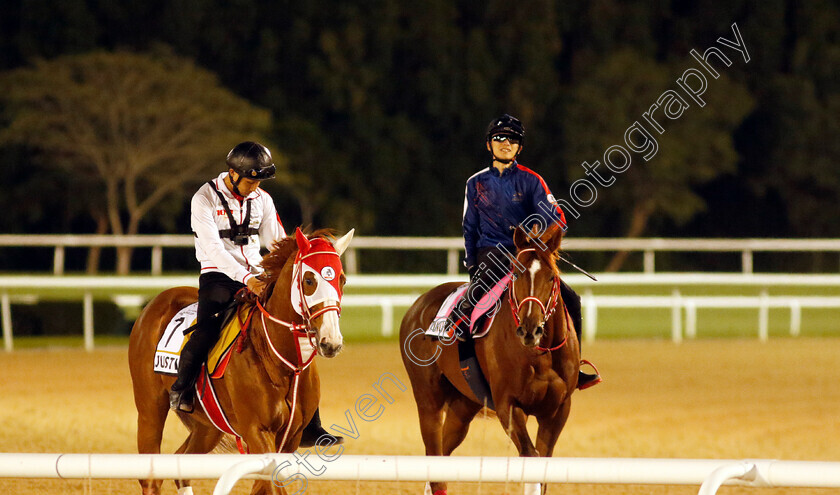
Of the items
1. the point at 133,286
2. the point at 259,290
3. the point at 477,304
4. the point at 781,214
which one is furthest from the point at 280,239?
the point at 781,214

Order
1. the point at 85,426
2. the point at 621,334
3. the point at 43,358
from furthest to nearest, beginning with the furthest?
1. the point at 621,334
2. the point at 43,358
3. the point at 85,426

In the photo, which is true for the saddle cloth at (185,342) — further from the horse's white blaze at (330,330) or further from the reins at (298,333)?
the horse's white blaze at (330,330)

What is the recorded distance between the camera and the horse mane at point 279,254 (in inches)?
209

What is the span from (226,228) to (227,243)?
0.34ft

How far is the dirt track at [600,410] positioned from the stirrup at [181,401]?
0.56 m

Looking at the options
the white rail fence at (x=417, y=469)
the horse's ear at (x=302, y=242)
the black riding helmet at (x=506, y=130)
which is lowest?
the white rail fence at (x=417, y=469)

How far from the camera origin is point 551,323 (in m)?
5.97

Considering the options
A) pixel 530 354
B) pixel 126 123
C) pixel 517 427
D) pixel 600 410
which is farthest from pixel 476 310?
pixel 126 123

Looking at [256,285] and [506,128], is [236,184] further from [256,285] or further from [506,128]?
[506,128]

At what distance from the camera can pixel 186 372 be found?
543 cm

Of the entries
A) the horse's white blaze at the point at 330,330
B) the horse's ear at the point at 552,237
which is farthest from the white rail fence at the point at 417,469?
the horse's ear at the point at 552,237

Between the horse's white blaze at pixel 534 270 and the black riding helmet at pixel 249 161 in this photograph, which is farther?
the horse's white blaze at pixel 534 270

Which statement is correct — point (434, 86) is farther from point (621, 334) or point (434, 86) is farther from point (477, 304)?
point (477, 304)

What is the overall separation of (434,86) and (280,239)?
104 feet
